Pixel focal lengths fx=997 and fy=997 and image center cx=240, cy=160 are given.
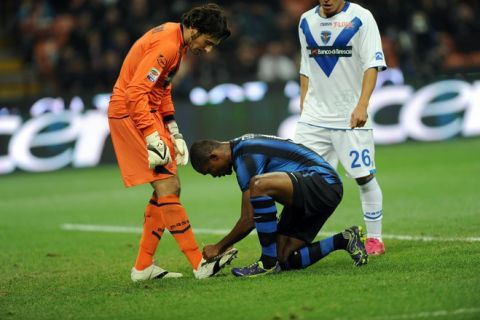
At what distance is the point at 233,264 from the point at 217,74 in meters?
13.4

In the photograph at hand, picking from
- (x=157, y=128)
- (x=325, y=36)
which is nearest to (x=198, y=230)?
(x=325, y=36)

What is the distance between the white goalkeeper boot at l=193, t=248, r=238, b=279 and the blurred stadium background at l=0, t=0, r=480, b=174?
36.3ft

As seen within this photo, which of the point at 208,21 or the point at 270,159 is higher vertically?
the point at 208,21

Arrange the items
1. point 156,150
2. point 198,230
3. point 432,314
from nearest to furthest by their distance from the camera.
→ point 432,314 → point 156,150 → point 198,230

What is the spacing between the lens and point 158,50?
303 inches

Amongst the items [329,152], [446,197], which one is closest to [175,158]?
[329,152]

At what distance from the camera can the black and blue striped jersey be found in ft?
25.2

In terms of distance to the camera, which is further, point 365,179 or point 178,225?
point 365,179

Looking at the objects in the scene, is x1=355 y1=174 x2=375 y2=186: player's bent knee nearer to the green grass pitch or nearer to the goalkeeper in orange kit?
the green grass pitch

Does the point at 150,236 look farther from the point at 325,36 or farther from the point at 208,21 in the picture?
the point at 325,36

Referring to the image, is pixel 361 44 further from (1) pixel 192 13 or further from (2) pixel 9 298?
(2) pixel 9 298

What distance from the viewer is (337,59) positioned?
8.89 metres

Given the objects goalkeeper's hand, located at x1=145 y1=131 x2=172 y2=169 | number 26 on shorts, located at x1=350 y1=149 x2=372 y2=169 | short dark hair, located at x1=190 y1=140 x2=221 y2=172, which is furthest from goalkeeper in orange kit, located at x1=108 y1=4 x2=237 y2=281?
number 26 on shorts, located at x1=350 y1=149 x2=372 y2=169

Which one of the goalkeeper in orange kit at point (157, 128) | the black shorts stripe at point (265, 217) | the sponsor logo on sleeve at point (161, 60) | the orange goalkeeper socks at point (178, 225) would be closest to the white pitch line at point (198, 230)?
the black shorts stripe at point (265, 217)
